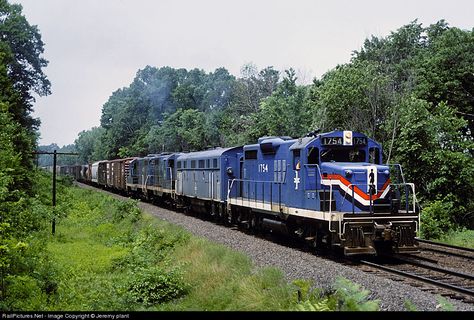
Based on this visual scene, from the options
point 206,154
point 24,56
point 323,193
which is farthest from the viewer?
point 24,56

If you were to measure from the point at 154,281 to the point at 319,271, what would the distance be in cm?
386

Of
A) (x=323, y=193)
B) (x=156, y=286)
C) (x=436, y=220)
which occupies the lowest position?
(x=156, y=286)

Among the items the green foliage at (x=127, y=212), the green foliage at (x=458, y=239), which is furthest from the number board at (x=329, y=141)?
the green foliage at (x=127, y=212)

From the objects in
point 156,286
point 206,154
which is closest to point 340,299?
point 156,286

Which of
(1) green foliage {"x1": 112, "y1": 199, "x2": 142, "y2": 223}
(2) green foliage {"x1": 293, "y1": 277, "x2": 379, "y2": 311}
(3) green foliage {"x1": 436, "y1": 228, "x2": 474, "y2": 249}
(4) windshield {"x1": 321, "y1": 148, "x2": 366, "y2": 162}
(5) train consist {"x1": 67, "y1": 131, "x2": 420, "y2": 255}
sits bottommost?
(3) green foliage {"x1": 436, "y1": 228, "x2": 474, "y2": 249}

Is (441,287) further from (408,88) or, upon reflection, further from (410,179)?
(408,88)

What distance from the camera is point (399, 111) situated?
28516mm

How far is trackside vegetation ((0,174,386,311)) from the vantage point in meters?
9.35

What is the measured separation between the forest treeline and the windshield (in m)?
7.12

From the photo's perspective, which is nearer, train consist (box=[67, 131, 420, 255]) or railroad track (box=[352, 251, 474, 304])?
railroad track (box=[352, 251, 474, 304])

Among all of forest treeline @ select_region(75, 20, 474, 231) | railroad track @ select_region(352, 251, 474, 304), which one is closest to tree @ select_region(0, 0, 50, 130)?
forest treeline @ select_region(75, 20, 474, 231)

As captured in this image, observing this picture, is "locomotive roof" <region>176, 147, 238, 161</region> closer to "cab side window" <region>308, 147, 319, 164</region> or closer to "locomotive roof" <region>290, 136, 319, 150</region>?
"locomotive roof" <region>290, 136, 319, 150</region>

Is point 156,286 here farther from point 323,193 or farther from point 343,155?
point 343,155

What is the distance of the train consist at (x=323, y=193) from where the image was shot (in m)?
14.3
